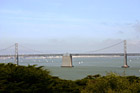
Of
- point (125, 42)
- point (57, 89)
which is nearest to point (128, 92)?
point (57, 89)

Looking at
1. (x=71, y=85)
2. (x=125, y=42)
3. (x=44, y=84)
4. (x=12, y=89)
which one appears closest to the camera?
(x=12, y=89)

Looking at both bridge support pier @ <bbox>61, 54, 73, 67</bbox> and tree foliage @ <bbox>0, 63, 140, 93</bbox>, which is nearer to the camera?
tree foliage @ <bbox>0, 63, 140, 93</bbox>

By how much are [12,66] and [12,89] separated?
2297 millimetres

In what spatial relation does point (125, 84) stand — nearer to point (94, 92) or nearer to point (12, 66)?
point (94, 92)

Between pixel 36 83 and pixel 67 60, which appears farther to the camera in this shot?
pixel 67 60

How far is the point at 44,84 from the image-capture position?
667 inches

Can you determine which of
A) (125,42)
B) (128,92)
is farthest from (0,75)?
(125,42)

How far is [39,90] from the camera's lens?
655 inches

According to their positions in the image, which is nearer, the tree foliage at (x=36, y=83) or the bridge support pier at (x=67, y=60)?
the tree foliage at (x=36, y=83)

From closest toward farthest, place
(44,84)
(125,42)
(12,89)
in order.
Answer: (12,89) < (44,84) < (125,42)

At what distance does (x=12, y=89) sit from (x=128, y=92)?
601 centimetres

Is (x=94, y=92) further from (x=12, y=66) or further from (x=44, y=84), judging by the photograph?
(x=12, y=66)

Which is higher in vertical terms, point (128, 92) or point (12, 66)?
point (12, 66)

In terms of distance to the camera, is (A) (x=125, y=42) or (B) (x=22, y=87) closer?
(B) (x=22, y=87)
